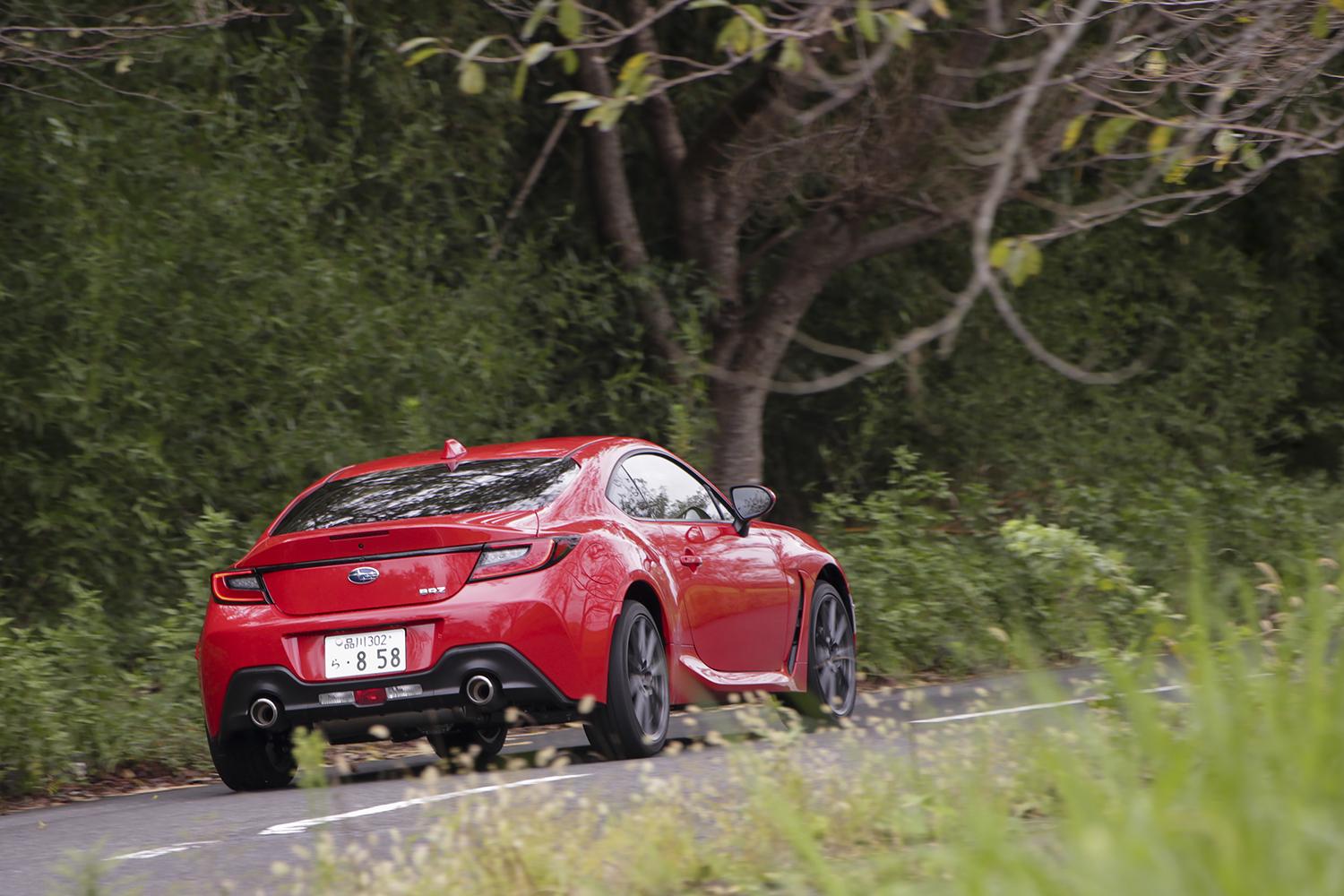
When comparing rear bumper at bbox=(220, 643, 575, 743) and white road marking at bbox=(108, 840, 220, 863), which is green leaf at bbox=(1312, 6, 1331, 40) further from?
white road marking at bbox=(108, 840, 220, 863)

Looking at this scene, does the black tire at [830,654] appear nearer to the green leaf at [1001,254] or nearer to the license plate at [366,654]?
the license plate at [366,654]

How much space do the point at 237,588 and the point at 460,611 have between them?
113 centimetres

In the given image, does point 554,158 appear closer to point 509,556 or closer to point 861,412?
point 861,412


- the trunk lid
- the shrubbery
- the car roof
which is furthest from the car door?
the shrubbery

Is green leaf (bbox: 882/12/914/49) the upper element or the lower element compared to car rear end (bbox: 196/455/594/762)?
upper

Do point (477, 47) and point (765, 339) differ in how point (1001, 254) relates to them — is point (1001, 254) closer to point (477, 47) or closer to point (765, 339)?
point (477, 47)

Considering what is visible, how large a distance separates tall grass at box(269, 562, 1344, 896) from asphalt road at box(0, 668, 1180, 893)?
153mm

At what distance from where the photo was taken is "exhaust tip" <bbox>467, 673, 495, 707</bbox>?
765 cm

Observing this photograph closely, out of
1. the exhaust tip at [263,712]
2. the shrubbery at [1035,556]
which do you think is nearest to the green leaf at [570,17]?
the exhaust tip at [263,712]

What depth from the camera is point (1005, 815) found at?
4.55 m

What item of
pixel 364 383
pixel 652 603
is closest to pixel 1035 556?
pixel 364 383

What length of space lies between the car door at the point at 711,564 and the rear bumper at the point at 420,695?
3.81ft

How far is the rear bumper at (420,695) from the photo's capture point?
765cm

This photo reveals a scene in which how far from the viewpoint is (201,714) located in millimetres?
10297
